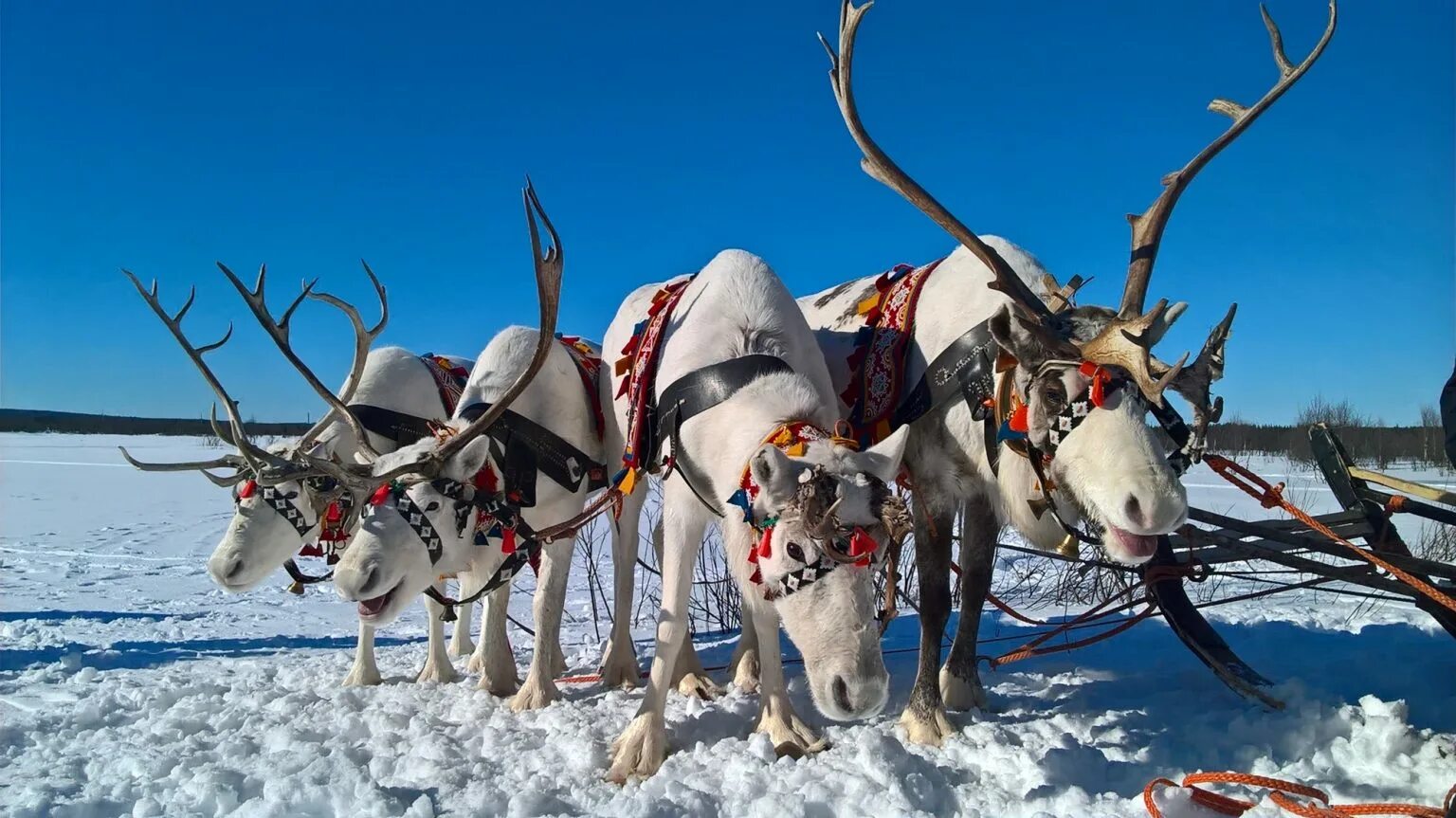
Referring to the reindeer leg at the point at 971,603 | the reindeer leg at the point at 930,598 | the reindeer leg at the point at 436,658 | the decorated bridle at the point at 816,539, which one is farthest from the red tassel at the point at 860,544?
the reindeer leg at the point at 436,658

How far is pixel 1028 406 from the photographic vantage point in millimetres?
3203

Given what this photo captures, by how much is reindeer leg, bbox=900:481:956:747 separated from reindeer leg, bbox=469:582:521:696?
2.21 metres

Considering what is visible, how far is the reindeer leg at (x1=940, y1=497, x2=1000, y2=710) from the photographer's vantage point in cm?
408

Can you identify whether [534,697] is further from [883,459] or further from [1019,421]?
[1019,421]

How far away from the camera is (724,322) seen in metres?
3.97

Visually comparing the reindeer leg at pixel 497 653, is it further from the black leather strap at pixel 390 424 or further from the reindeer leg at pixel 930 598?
the reindeer leg at pixel 930 598

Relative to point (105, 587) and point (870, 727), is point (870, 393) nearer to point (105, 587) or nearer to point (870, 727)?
point (870, 727)

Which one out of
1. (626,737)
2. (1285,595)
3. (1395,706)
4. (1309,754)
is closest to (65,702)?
(626,737)

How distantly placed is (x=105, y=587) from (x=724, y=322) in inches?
313

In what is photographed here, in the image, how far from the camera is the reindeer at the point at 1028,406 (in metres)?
2.91

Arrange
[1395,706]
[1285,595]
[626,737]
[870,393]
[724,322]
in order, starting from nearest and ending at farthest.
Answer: [1395,706] < [626,737] < [724,322] < [870,393] < [1285,595]

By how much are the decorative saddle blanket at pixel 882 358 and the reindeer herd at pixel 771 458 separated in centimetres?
2

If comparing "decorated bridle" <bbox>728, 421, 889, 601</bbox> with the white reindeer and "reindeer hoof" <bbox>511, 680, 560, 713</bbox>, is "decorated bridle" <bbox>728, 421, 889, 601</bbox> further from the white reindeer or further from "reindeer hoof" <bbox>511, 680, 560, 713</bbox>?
"reindeer hoof" <bbox>511, 680, 560, 713</bbox>

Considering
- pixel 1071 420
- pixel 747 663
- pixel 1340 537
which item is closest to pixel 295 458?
pixel 747 663
